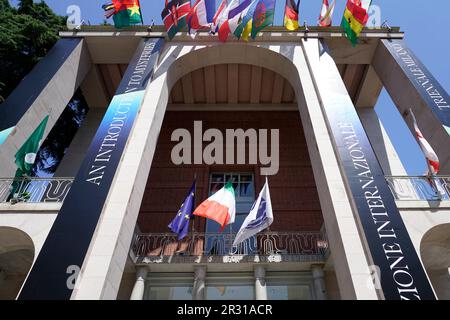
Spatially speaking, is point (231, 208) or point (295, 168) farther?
point (295, 168)

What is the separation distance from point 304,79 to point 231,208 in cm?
541

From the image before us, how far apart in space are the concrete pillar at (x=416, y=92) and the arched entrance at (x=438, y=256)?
6.81ft

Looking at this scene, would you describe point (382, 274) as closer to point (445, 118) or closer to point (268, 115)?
point (445, 118)

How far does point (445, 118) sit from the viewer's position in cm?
929

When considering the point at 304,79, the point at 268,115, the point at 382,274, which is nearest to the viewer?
the point at 382,274

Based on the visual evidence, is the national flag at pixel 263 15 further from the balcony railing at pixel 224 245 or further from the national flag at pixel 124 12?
the balcony railing at pixel 224 245

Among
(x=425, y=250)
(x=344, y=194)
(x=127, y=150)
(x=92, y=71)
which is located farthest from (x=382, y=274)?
(x=92, y=71)

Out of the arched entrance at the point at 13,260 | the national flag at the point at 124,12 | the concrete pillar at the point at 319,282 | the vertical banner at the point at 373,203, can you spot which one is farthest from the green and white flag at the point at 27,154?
the concrete pillar at the point at 319,282

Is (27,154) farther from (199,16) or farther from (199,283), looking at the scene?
(199,16)

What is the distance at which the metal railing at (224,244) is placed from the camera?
9.95m

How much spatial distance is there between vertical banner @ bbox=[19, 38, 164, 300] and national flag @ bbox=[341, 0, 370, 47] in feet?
25.3
